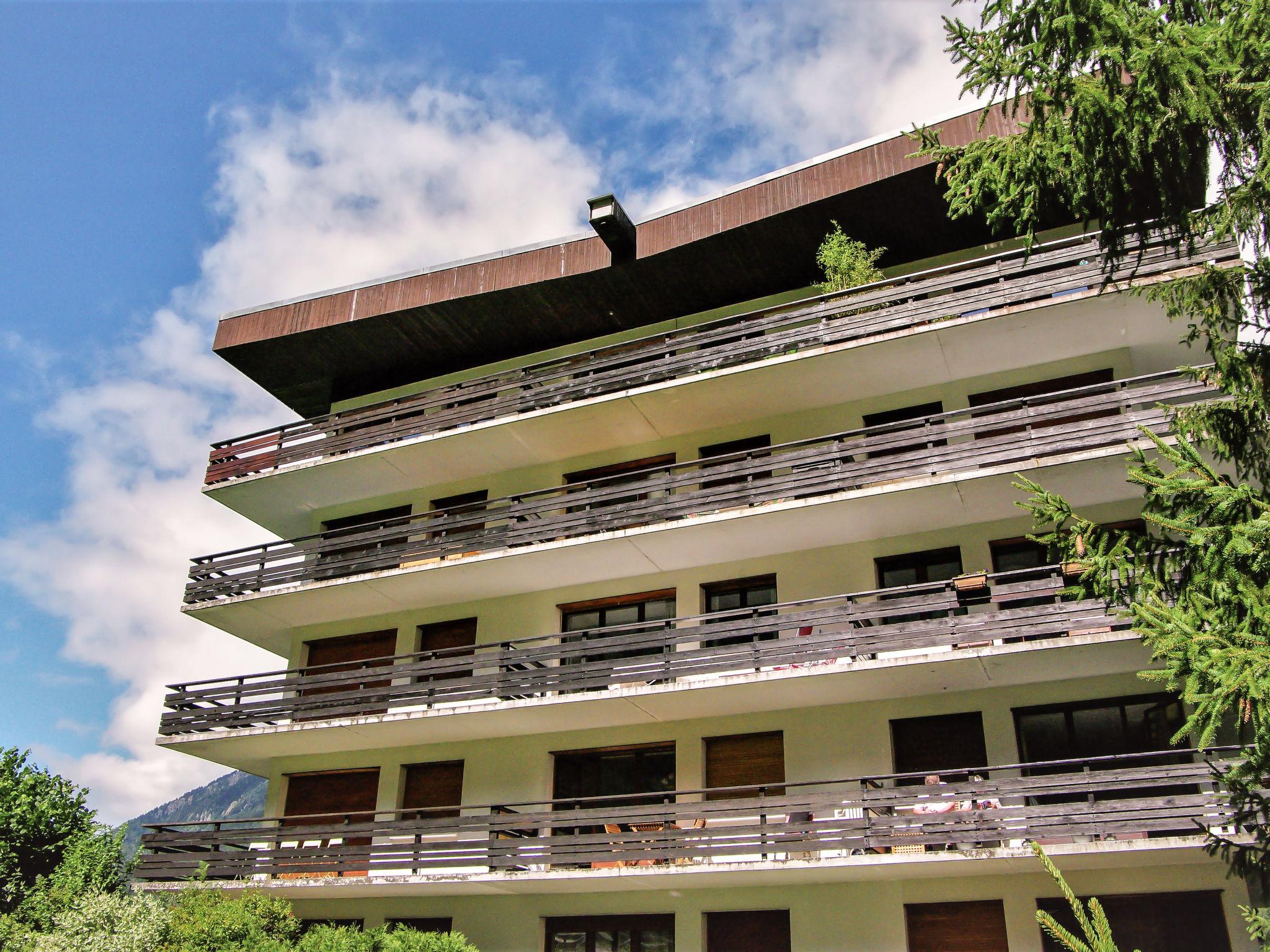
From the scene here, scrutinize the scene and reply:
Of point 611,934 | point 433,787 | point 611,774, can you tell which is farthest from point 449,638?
point 611,934

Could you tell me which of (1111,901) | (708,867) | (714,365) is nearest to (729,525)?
(714,365)

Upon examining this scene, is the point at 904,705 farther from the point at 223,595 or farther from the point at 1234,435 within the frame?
the point at 223,595

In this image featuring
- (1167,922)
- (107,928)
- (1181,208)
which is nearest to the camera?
(1181,208)

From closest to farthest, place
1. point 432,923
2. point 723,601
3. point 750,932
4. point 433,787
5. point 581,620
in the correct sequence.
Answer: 1. point 750,932
2. point 432,923
3. point 723,601
4. point 433,787
5. point 581,620

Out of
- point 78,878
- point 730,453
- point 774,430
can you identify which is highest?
point 774,430

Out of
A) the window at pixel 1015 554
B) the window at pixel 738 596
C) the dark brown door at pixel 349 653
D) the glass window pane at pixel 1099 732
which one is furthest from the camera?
the dark brown door at pixel 349 653

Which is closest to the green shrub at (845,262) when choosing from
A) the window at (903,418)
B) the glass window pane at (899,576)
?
the window at (903,418)

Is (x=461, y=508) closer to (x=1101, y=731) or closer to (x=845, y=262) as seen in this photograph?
(x=845, y=262)

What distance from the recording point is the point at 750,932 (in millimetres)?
17859

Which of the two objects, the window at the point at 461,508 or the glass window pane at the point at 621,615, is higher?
the window at the point at 461,508

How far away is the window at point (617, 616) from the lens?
826 inches

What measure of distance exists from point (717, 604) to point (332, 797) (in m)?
9.55

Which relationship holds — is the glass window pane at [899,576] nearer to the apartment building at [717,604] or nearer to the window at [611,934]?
the apartment building at [717,604]

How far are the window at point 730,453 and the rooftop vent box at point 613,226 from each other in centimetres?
446
